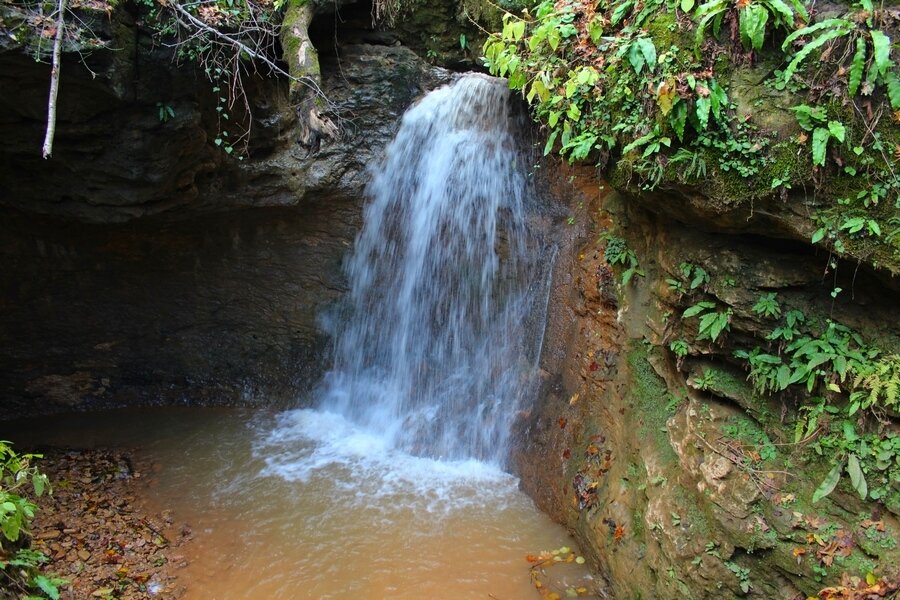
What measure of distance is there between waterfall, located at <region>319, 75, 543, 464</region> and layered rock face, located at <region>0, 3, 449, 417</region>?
0.45m

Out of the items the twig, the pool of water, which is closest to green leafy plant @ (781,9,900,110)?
the pool of water

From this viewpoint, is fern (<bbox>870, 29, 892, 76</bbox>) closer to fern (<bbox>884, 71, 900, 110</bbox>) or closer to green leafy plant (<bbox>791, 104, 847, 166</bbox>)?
fern (<bbox>884, 71, 900, 110</bbox>)

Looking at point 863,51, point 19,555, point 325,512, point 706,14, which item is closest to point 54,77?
point 19,555

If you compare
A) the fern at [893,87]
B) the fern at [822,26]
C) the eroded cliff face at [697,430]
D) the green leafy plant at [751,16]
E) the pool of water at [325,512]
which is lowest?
the pool of water at [325,512]

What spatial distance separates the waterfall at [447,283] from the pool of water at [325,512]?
509 millimetres

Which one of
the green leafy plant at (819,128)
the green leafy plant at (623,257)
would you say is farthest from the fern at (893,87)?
the green leafy plant at (623,257)

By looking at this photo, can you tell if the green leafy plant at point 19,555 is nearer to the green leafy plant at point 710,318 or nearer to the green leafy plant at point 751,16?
the green leafy plant at point 710,318

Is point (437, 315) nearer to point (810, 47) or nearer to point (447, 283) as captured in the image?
point (447, 283)

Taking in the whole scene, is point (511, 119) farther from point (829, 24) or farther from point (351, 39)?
point (829, 24)

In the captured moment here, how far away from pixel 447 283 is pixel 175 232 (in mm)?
3605

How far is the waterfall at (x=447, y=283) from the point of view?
6461 mm

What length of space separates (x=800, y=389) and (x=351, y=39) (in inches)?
253

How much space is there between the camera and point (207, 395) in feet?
26.3

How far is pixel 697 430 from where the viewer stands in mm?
4035
